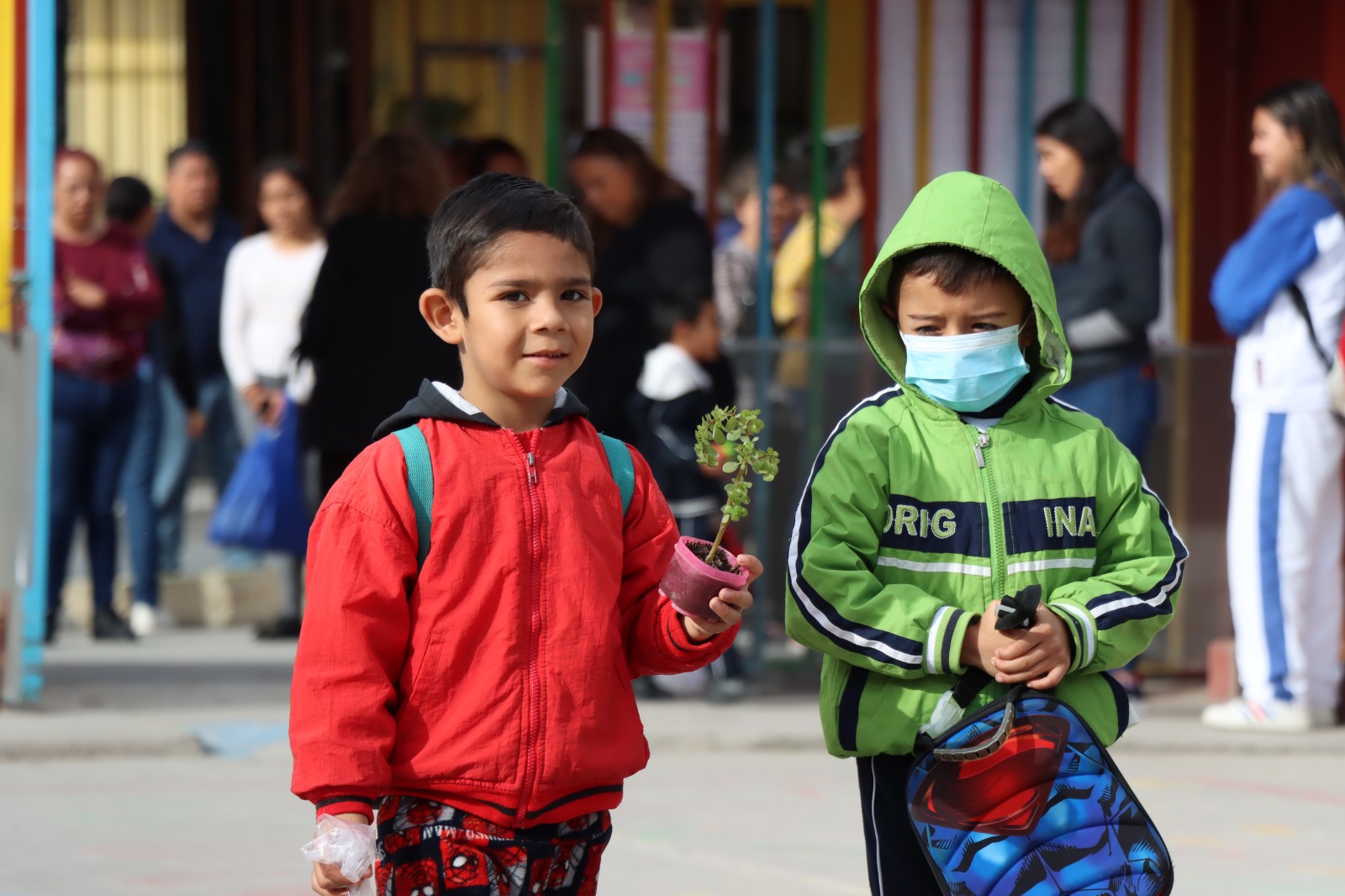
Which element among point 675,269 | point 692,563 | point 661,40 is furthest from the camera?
point 661,40

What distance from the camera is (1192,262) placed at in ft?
27.2

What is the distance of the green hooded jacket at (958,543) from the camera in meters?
3.20

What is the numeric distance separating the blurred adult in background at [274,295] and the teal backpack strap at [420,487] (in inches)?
231

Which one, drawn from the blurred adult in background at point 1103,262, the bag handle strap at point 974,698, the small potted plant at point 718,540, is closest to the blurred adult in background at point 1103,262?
the blurred adult in background at point 1103,262

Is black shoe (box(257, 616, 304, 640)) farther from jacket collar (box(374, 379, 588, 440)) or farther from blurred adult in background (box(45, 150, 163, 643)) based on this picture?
jacket collar (box(374, 379, 588, 440))

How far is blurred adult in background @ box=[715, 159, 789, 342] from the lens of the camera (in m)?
8.16

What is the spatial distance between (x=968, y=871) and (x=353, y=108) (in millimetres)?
11679

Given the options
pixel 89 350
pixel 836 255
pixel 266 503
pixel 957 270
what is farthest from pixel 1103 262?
pixel 89 350

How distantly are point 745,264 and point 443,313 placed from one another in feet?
18.9

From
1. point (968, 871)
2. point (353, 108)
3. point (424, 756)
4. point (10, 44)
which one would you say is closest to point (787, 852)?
point (968, 871)

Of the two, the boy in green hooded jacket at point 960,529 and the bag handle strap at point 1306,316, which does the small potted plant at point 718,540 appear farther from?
the bag handle strap at point 1306,316

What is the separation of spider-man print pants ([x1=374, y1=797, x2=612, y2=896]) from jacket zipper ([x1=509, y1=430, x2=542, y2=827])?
5 cm

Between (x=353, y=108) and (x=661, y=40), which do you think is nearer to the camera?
(x=661, y=40)

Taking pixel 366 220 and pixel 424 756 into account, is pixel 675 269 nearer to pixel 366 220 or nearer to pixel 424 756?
pixel 366 220
